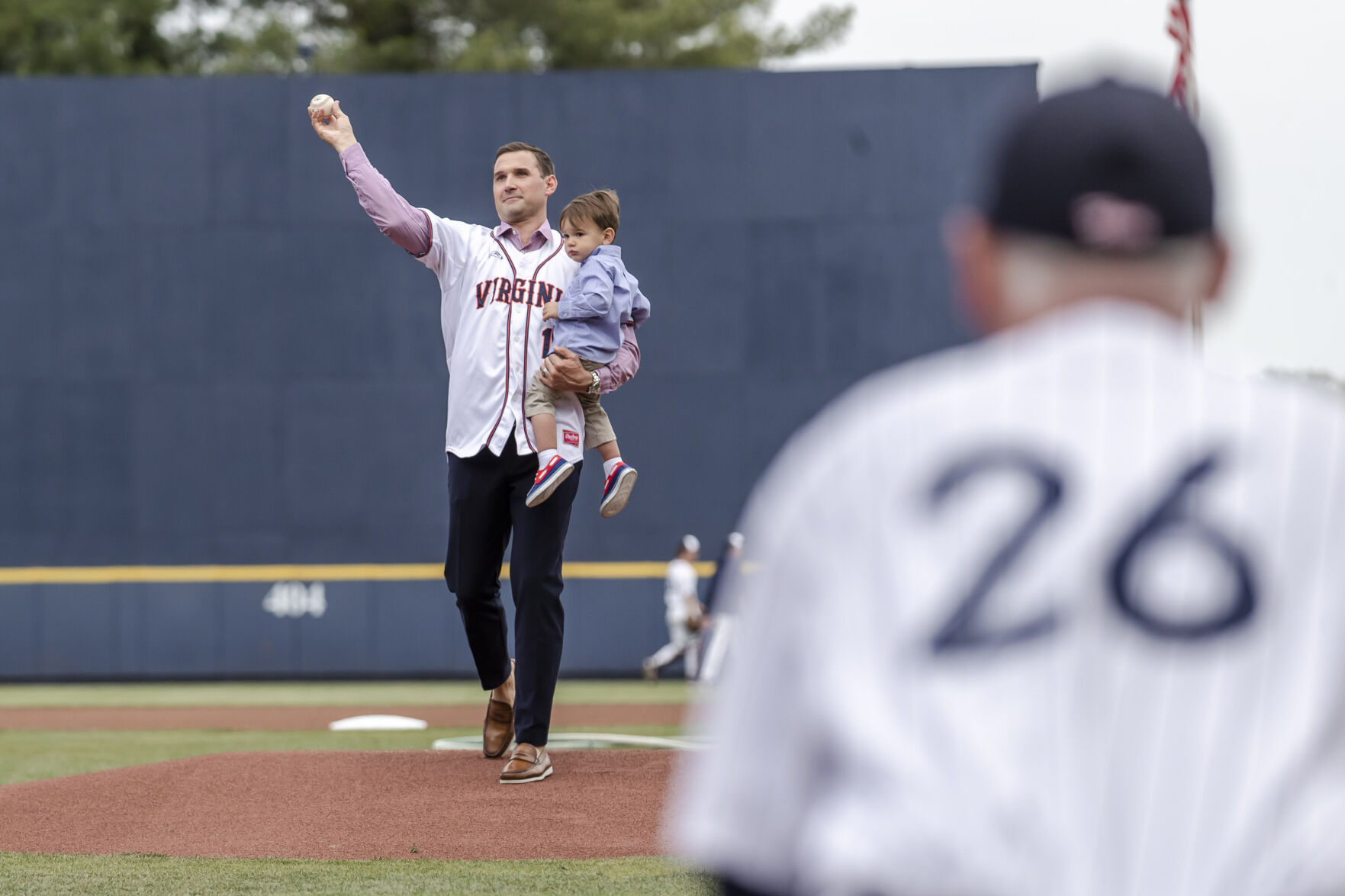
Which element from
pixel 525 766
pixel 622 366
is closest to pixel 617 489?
pixel 622 366

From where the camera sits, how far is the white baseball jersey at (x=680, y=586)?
17.8 m

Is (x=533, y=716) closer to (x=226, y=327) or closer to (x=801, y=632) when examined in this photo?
(x=801, y=632)

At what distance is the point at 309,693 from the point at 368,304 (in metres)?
4.93

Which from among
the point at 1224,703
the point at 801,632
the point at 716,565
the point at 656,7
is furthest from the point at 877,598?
the point at 656,7

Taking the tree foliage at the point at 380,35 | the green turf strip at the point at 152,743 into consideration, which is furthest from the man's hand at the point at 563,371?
the tree foliage at the point at 380,35

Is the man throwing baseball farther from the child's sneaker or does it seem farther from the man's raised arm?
the child's sneaker

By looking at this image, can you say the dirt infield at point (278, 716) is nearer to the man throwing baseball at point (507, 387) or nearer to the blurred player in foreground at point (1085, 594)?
the man throwing baseball at point (507, 387)

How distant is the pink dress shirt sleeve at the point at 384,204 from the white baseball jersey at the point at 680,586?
1240cm

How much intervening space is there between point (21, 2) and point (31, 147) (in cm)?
1628

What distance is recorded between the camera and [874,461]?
4.29ft

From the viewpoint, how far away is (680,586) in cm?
1788

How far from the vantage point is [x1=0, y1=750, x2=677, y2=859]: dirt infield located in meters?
4.63

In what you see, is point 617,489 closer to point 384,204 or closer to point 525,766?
point 525,766

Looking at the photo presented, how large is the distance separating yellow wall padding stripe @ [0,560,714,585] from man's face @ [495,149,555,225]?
13.3 metres
